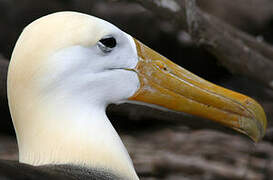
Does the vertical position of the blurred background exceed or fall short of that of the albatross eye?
it falls short

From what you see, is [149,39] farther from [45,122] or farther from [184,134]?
[45,122]

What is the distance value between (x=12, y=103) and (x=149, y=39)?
9.26 ft

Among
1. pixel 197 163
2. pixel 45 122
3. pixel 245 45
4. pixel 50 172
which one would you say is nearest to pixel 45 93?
pixel 45 122

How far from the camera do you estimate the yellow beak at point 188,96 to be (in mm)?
2137

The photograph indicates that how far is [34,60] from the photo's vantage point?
182cm

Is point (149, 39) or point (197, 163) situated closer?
point (197, 163)

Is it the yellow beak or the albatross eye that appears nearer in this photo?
the albatross eye

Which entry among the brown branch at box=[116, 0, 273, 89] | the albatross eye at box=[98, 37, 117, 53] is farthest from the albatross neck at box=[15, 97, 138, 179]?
the brown branch at box=[116, 0, 273, 89]

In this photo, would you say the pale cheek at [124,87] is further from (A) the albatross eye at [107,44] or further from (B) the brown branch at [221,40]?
(B) the brown branch at [221,40]

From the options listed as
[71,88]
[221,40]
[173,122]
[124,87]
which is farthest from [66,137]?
[173,122]

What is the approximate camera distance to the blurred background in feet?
13.1

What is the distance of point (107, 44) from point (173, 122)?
2622mm

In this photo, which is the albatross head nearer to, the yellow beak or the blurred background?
the yellow beak

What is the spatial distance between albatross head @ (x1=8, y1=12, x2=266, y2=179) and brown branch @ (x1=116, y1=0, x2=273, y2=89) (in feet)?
2.21
